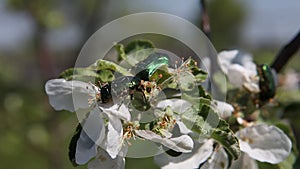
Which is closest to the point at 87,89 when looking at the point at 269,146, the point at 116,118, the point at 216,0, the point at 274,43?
the point at 116,118

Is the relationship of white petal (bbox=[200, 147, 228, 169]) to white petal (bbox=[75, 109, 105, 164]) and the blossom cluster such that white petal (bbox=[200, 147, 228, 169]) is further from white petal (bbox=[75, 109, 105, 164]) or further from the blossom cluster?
white petal (bbox=[75, 109, 105, 164])

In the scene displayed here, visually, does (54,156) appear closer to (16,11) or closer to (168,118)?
(16,11)

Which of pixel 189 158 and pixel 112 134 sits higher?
pixel 112 134

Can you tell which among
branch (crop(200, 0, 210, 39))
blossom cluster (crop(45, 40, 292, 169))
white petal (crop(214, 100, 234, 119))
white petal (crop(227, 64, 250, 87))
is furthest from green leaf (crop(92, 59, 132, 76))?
branch (crop(200, 0, 210, 39))

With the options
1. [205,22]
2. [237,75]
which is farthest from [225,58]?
[205,22]

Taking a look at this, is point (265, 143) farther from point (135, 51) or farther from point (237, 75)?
point (135, 51)

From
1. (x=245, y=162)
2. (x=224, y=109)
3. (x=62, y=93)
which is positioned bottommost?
(x=245, y=162)

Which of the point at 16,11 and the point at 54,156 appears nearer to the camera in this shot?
the point at 54,156
